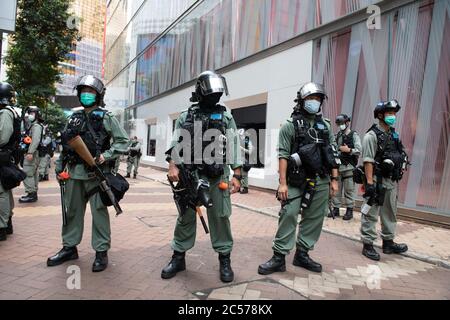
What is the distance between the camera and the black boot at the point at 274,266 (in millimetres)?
3760

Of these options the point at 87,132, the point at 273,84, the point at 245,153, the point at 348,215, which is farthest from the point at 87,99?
the point at 273,84

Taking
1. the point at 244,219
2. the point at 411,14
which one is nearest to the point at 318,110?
the point at 244,219

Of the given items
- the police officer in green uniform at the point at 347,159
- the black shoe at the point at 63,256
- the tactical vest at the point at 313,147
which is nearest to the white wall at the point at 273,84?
the police officer in green uniform at the point at 347,159

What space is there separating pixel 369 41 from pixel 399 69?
1.09 m

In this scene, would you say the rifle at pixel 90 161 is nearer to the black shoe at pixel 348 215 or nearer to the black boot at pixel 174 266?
the black boot at pixel 174 266

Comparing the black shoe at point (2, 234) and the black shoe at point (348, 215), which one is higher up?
the black shoe at point (348, 215)

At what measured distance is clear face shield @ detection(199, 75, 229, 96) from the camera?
11.5ft

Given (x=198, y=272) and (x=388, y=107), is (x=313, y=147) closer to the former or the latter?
(x=388, y=107)

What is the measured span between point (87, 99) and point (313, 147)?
2.53m

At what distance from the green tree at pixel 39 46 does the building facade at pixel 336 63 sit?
5722mm

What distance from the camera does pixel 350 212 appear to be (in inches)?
273

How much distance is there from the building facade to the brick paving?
2060 mm

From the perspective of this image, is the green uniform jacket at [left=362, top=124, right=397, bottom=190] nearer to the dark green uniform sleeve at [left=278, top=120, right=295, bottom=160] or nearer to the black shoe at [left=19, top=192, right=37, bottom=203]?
the dark green uniform sleeve at [left=278, top=120, right=295, bottom=160]

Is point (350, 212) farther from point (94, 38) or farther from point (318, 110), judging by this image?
point (94, 38)
